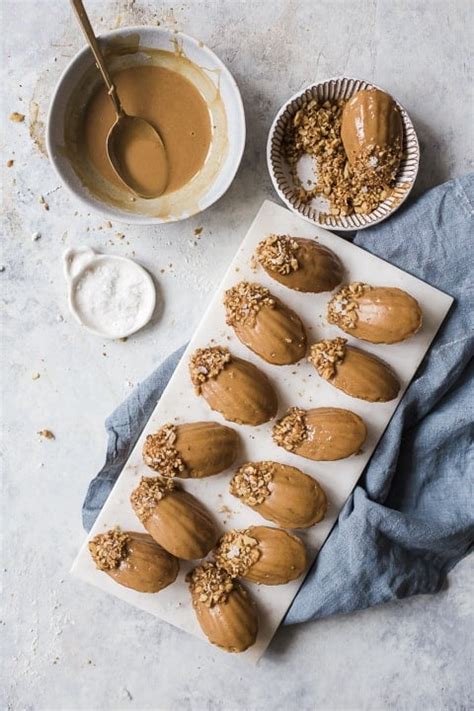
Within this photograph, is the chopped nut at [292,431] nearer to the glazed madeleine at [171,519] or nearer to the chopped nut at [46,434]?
the glazed madeleine at [171,519]

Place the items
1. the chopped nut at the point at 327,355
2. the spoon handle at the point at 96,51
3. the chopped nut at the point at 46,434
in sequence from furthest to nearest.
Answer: the chopped nut at the point at 46,434 → the chopped nut at the point at 327,355 → the spoon handle at the point at 96,51

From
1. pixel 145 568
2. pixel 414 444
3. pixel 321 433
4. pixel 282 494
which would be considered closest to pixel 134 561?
pixel 145 568

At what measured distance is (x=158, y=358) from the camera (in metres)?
1.32

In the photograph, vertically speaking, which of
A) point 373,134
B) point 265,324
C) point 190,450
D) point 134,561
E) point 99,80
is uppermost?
point 99,80

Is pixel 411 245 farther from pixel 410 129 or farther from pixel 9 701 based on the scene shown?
pixel 9 701

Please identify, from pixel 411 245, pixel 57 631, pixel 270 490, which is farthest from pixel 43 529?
pixel 411 245

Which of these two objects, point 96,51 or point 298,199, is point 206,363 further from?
point 96,51

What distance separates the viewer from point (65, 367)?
1.34 metres

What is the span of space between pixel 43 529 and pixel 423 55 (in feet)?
3.50

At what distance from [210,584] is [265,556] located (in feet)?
0.34

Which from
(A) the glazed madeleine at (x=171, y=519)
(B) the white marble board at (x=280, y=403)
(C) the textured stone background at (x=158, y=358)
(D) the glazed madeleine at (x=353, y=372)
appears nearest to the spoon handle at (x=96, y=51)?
(C) the textured stone background at (x=158, y=358)

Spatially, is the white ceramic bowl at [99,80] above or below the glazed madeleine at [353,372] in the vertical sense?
above

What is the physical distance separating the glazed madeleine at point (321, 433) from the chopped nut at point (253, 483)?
0.17ft

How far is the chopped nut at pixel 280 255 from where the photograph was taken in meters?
1.19
